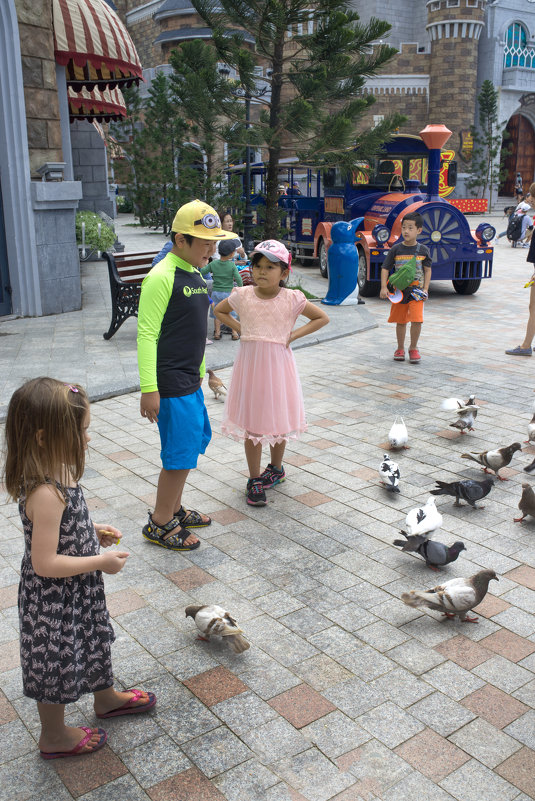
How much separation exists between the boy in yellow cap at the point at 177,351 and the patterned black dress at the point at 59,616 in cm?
→ 132

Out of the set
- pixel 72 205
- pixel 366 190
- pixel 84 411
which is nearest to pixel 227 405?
pixel 84 411

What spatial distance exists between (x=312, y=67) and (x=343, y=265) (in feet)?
9.73

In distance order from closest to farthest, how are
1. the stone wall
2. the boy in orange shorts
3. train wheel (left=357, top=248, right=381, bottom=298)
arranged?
the boy in orange shorts < the stone wall < train wheel (left=357, top=248, right=381, bottom=298)

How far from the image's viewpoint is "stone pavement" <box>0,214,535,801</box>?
99.0 inches

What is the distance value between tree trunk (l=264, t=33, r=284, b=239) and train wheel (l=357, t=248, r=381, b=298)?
166 cm

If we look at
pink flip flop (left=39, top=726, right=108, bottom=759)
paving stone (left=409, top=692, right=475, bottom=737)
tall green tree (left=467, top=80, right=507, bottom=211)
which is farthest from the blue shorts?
tall green tree (left=467, top=80, right=507, bottom=211)

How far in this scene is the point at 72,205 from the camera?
→ 1089 cm

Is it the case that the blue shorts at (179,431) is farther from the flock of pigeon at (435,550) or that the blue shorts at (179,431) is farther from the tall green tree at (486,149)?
the tall green tree at (486,149)

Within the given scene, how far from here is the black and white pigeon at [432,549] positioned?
3.78m

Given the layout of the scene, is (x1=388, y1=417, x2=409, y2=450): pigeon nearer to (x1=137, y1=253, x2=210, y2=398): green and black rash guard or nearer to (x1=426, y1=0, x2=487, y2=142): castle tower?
(x1=137, y1=253, x2=210, y2=398): green and black rash guard

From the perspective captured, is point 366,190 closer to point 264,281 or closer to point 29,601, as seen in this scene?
point 264,281

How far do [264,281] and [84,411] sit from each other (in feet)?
7.60

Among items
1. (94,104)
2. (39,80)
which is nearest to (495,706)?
(39,80)

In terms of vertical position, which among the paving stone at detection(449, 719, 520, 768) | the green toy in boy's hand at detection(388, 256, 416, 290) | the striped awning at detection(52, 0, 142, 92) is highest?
the striped awning at detection(52, 0, 142, 92)
